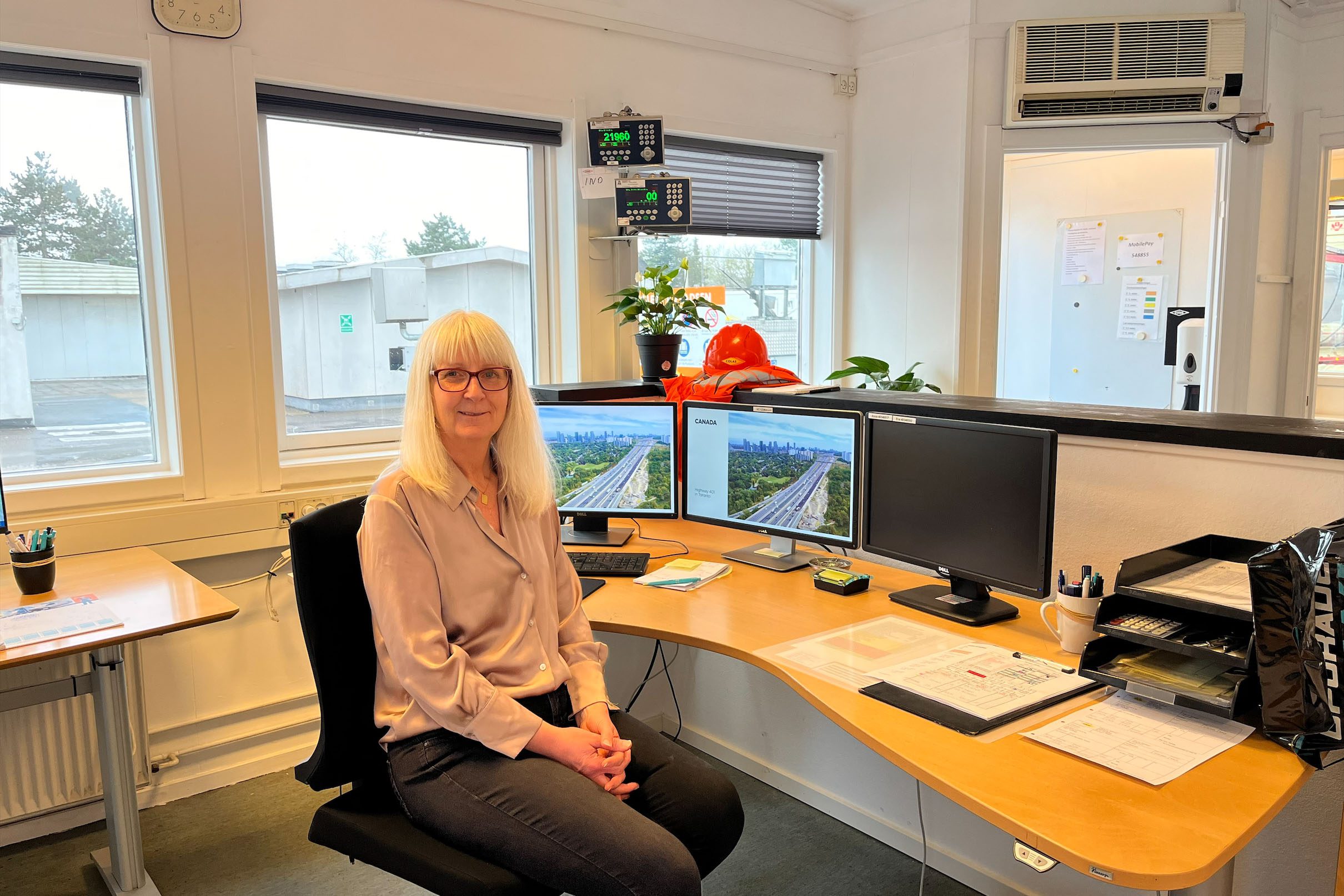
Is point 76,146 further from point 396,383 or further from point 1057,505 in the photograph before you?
point 1057,505

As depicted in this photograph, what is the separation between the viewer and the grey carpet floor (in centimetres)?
228

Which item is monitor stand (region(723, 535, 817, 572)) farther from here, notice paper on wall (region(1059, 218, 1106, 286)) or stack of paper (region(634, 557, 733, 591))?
notice paper on wall (region(1059, 218, 1106, 286))

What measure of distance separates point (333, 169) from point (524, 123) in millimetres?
704

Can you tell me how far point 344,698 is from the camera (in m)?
1.58

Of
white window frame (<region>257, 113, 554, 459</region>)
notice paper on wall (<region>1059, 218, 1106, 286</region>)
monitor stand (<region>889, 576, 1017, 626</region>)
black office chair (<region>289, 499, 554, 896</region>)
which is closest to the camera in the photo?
black office chair (<region>289, 499, 554, 896</region>)

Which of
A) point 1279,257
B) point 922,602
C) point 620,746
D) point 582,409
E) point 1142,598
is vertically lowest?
point 620,746

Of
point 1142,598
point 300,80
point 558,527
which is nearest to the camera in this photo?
point 1142,598

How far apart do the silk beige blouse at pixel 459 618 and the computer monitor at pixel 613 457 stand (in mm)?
783

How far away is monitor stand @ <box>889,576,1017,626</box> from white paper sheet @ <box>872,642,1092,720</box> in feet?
0.53

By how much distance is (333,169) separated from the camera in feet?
10.1

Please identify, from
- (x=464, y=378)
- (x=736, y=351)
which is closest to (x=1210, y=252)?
(x=736, y=351)

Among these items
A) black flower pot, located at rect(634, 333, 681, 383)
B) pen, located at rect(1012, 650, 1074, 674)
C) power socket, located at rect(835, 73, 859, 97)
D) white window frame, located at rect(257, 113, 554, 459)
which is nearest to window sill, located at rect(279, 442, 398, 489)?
white window frame, located at rect(257, 113, 554, 459)

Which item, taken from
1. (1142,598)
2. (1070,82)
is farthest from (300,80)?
(1070,82)

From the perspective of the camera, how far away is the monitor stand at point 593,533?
2.57 meters
